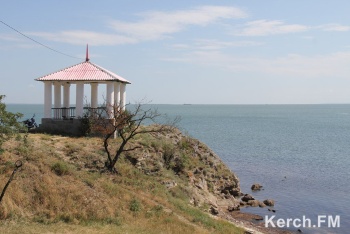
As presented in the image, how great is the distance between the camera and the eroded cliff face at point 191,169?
1273 inches

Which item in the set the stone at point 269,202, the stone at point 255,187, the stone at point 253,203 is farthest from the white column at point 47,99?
the stone at point 255,187

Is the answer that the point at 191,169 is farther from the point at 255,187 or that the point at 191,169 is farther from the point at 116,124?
the point at 255,187

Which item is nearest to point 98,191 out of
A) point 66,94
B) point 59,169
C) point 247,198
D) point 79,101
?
point 59,169

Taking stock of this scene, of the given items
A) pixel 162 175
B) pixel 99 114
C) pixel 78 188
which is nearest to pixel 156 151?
pixel 162 175

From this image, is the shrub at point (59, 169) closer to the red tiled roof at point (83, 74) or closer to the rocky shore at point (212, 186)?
the rocky shore at point (212, 186)

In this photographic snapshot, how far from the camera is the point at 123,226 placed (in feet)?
67.6

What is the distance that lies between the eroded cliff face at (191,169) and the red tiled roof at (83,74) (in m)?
6.56

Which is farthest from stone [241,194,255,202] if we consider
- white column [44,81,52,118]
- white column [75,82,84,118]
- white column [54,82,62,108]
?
white column [44,81,52,118]

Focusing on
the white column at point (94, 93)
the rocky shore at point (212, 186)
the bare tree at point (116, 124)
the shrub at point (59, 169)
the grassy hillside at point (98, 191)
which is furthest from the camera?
the white column at point (94, 93)

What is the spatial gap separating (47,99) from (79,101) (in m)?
3.03

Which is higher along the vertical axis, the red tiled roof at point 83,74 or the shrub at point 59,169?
the red tiled roof at point 83,74

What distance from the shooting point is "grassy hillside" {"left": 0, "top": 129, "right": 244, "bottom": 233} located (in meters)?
20.4

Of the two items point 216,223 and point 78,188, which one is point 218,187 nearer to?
point 216,223

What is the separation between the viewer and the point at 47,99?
118 feet
